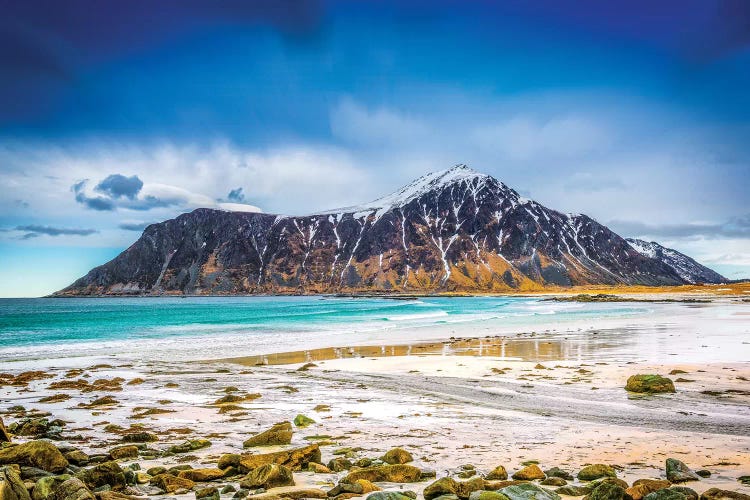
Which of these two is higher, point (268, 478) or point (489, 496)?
point (489, 496)

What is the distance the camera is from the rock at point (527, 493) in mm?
7195

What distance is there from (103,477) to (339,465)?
164 inches

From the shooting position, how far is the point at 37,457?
9297mm

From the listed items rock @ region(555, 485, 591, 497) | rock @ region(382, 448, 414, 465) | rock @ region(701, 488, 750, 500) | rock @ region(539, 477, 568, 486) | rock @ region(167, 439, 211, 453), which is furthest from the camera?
rock @ region(167, 439, 211, 453)

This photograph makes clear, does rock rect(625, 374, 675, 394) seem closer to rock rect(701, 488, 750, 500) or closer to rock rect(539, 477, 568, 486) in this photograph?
rock rect(701, 488, 750, 500)

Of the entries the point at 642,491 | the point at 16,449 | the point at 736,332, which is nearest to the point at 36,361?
the point at 16,449

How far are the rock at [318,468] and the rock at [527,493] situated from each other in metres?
3.52

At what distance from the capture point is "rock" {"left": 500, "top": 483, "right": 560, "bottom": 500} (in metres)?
7.20

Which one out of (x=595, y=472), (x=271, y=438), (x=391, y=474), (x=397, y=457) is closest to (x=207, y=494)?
(x=391, y=474)

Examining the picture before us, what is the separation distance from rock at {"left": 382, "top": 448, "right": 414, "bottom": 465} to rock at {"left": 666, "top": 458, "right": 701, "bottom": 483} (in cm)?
475

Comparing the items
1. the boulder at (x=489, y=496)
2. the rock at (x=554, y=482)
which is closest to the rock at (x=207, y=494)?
the boulder at (x=489, y=496)

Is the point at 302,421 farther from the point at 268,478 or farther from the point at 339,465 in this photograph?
the point at 268,478

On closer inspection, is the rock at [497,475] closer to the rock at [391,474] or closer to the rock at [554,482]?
the rock at [554,482]

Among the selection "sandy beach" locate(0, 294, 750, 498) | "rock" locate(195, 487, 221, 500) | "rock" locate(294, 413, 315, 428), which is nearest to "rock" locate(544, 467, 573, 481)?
"sandy beach" locate(0, 294, 750, 498)
